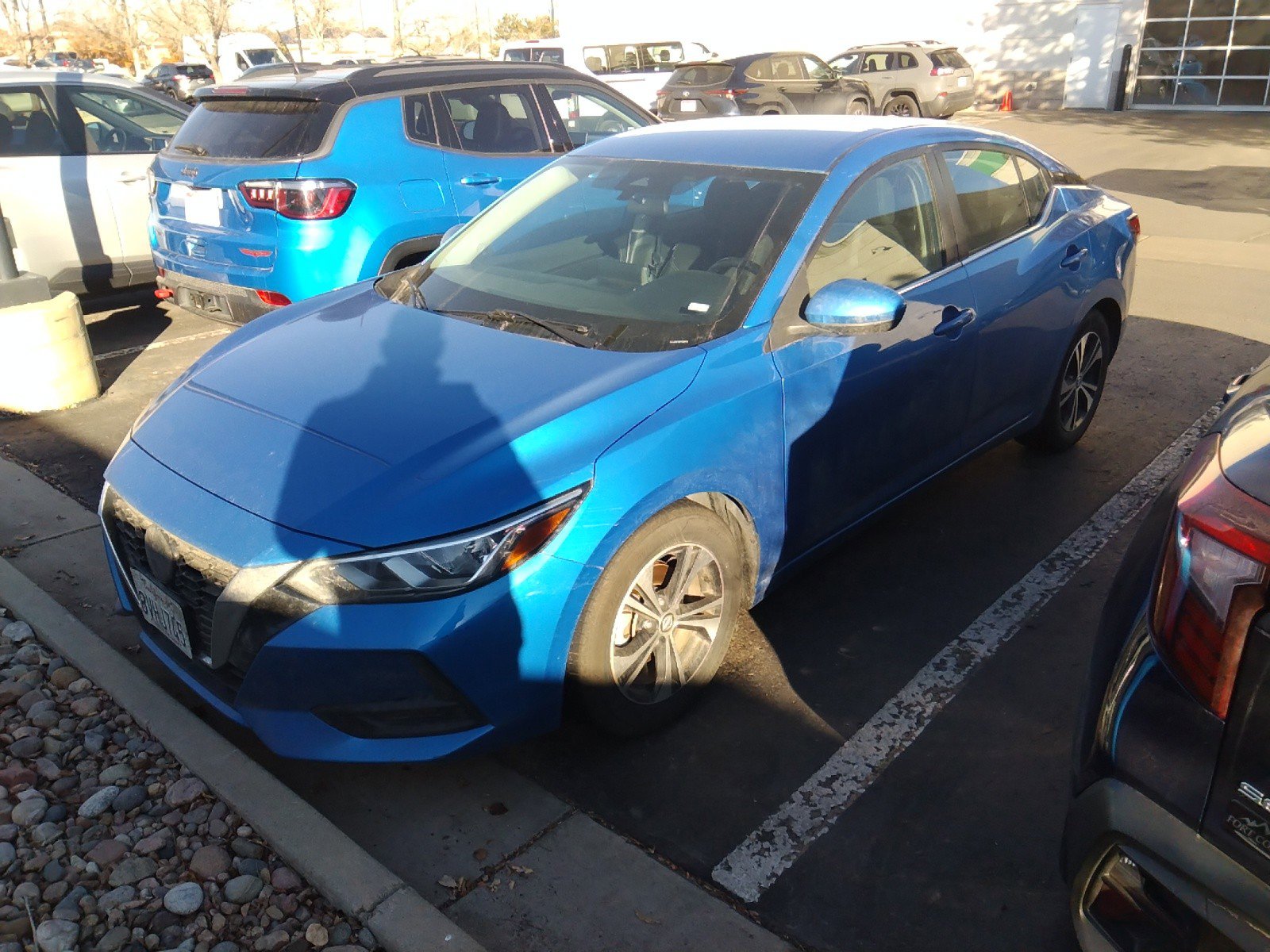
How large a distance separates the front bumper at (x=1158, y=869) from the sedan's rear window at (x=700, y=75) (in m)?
18.8

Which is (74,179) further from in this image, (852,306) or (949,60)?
(949,60)

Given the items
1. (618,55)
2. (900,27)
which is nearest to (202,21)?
(618,55)

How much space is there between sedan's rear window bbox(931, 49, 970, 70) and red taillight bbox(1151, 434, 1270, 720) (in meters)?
22.1

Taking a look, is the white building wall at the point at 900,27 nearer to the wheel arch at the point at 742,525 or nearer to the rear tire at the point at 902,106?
the rear tire at the point at 902,106

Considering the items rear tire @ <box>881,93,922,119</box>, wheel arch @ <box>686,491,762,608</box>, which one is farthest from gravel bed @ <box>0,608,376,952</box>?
rear tire @ <box>881,93,922,119</box>

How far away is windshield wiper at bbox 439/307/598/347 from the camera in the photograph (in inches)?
133

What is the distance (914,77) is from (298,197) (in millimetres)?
18770

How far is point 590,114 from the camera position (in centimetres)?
768

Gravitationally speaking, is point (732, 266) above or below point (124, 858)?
above

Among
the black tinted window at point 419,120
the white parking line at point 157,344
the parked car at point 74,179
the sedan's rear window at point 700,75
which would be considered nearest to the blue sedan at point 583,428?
the black tinted window at point 419,120

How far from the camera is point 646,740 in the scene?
10.8 feet

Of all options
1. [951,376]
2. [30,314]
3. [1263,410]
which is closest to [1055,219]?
[951,376]

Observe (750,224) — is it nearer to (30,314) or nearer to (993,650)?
(993,650)

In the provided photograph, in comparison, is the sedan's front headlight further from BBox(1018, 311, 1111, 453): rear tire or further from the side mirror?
BBox(1018, 311, 1111, 453): rear tire
